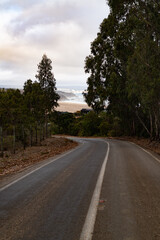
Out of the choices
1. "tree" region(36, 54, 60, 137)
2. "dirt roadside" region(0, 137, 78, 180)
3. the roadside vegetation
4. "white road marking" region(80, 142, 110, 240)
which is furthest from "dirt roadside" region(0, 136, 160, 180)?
"tree" region(36, 54, 60, 137)

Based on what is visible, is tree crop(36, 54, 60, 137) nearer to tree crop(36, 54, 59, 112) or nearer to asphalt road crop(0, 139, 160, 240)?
tree crop(36, 54, 59, 112)

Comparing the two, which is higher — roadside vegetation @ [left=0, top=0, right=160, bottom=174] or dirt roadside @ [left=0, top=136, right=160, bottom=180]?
roadside vegetation @ [left=0, top=0, right=160, bottom=174]

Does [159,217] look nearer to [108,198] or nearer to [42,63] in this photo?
[108,198]

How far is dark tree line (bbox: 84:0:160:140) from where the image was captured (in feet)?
65.1

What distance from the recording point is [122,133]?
5006 cm

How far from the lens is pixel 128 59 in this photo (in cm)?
2286

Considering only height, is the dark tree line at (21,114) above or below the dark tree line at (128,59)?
below

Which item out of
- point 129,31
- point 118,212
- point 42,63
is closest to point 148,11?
point 129,31

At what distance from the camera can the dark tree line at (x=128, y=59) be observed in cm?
1983

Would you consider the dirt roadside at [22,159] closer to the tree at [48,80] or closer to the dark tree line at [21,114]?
the dark tree line at [21,114]

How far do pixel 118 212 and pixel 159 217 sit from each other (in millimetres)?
808

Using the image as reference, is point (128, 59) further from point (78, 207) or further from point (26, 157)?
point (78, 207)

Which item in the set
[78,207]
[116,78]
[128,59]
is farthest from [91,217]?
[116,78]

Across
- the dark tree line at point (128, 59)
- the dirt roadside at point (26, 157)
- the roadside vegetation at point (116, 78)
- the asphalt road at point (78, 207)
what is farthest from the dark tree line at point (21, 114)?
the asphalt road at point (78, 207)
